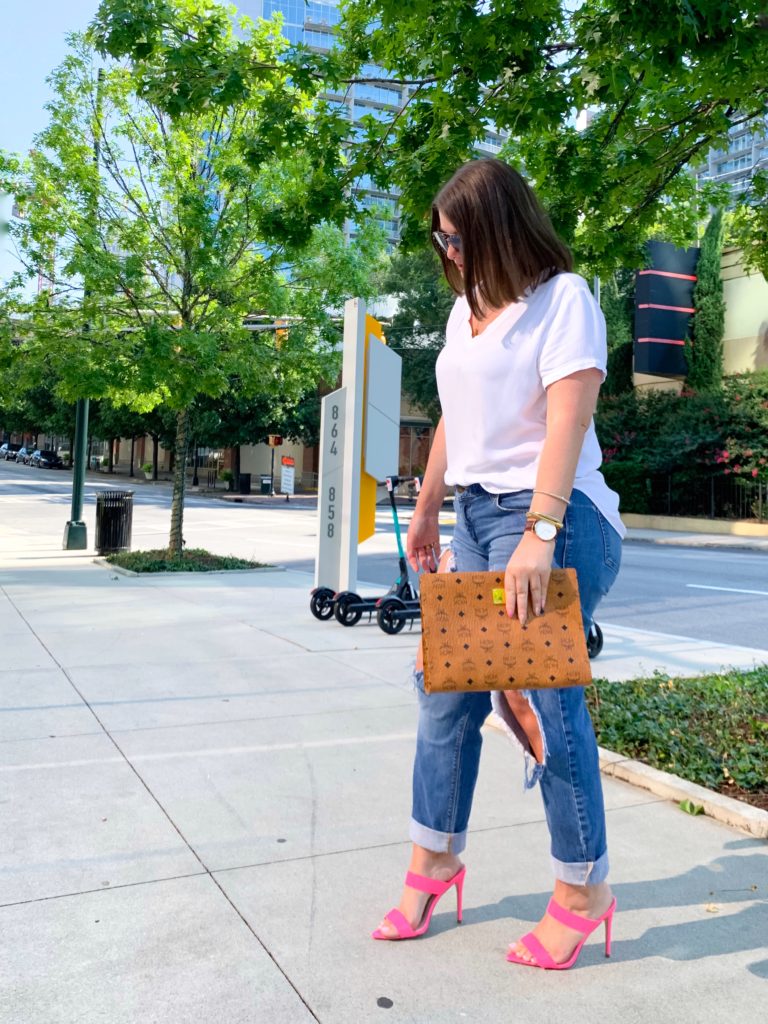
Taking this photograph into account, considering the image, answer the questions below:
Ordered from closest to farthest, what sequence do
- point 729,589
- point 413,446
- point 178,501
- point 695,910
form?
point 695,910
point 729,589
point 178,501
point 413,446

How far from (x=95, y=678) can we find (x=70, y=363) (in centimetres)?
751

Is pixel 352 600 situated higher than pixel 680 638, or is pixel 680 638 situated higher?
pixel 352 600

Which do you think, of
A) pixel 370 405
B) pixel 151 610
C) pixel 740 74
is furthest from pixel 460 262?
pixel 151 610

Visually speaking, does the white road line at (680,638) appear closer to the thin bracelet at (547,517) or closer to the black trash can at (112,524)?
the thin bracelet at (547,517)

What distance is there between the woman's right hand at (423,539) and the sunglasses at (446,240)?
76 cm

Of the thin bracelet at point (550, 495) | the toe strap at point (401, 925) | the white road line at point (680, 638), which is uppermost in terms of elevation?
the thin bracelet at point (550, 495)

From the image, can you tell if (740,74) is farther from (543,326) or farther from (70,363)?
(70,363)

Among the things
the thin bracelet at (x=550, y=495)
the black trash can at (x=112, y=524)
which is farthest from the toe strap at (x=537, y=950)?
the black trash can at (x=112, y=524)

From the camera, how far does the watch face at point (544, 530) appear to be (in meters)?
2.14

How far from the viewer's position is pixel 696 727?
4.28 meters

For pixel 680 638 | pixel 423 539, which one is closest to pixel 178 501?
pixel 680 638

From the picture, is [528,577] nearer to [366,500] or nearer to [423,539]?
[423,539]

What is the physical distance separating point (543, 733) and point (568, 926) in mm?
498

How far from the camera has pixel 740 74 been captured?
4.27 meters
